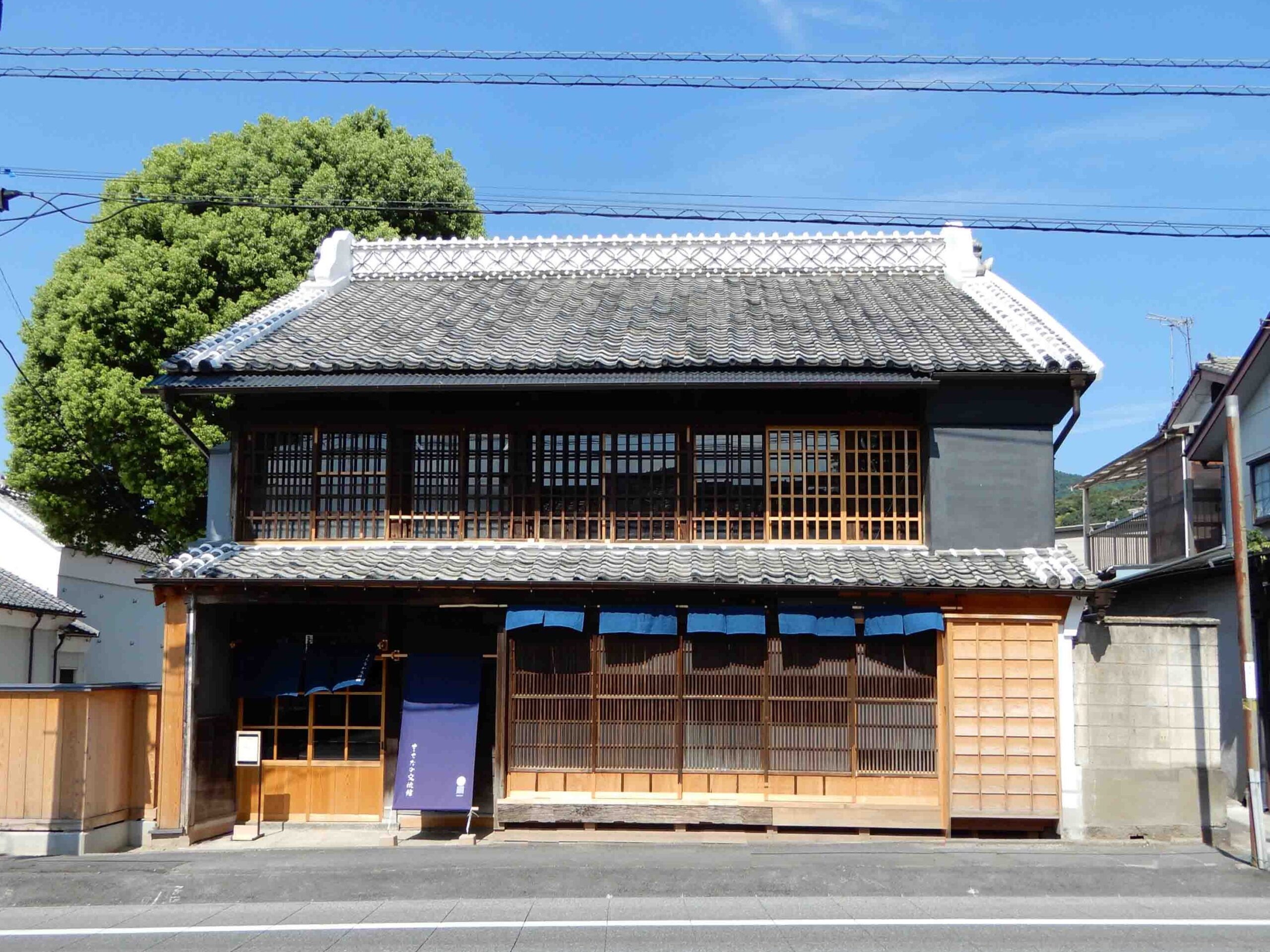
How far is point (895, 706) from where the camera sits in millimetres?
15578

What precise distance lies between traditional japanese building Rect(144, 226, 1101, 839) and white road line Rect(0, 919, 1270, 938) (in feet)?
13.6

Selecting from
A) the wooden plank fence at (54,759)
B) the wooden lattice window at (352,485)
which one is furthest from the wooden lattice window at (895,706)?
the wooden plank fence at (54,759)

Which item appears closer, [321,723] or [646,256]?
[321,723]

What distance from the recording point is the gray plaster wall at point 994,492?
16.2m

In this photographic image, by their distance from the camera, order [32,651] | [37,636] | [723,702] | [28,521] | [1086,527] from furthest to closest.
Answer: [28,521] → [1086,527] → [37,636] → [32,651] → [723,702]

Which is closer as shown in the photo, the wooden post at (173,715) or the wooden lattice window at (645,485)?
the wooden post at (173,715)

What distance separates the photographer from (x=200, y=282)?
75.7 ft

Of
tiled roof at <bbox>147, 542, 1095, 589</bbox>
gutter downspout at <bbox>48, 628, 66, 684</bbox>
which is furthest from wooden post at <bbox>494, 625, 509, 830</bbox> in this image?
gutter downspout at <bbox>48, 628, 66, 684</bbox>

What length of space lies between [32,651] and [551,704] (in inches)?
660

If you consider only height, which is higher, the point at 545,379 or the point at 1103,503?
the point at 1103,503

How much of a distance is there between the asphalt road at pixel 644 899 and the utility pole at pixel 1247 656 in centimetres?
54

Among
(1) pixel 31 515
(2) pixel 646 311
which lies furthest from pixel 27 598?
(2) pixel 646 311

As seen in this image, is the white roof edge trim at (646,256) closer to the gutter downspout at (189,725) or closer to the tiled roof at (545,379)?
the tiled roof at (545,379)

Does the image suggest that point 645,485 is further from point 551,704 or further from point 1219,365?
point 1219,365
